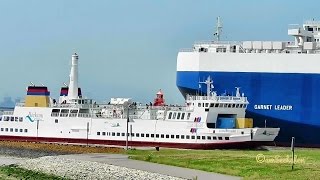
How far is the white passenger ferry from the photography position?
6556 centimetres

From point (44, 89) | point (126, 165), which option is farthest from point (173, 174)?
point (44, 89)

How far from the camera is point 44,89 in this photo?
246 ft

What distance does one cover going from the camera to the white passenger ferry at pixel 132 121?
65.6 meters

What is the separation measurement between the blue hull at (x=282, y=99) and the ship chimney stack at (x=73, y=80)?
12799mm

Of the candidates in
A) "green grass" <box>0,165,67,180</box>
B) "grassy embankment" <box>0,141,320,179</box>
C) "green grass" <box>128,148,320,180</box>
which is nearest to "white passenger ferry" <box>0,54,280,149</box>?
"grassy embankment" <box>0,141,320,179</box>

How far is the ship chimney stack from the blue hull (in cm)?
1280

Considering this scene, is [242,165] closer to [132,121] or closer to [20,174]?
[20,174]

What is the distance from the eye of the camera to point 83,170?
44281mm

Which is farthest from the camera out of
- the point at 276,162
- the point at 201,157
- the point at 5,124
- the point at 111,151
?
the point at 5,124

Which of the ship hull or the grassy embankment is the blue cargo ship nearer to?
the ship hull

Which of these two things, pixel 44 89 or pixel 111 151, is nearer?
pixel 111 151

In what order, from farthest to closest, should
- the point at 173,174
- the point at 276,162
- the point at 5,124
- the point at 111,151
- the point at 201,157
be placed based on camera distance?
the point at 5,124 → the point at 111,151 → the point at 201,157 → the point at 276,162 → the point at 173,174

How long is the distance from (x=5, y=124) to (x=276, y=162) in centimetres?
3549

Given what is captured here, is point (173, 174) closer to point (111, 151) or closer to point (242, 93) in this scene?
point (111, 151)
